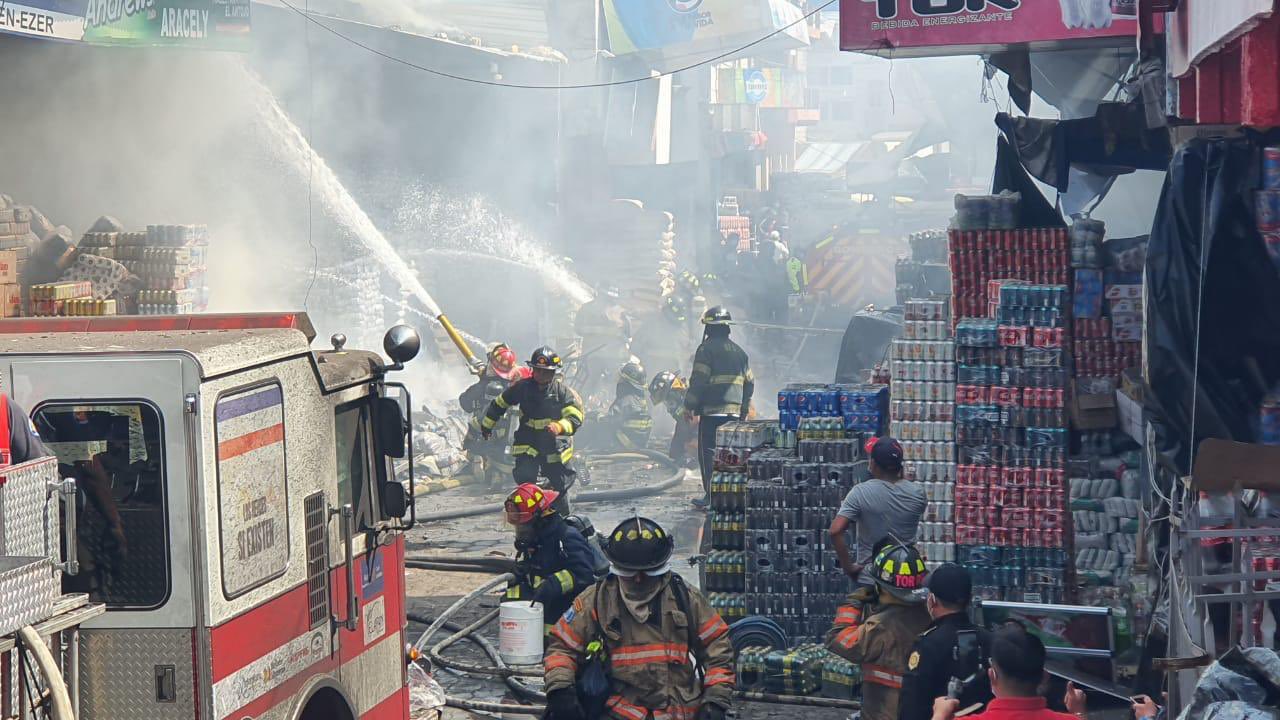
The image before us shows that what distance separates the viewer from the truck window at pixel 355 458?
5.96 metres

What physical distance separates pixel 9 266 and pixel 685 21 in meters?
33.2

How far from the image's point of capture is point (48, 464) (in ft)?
13.9

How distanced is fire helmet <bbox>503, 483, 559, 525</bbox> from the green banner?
12.1 m

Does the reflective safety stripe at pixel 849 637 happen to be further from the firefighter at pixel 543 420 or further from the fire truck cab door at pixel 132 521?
the firefighter at pixel 543 420

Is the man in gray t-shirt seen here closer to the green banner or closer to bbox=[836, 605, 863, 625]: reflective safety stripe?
bbox=[836, 605, 863, 625]: reflective safety stripe

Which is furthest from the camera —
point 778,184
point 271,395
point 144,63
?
point 778,184

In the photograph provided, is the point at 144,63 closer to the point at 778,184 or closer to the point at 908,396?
the point at 908,396

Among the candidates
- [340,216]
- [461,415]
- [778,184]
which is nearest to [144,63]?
[340,216]

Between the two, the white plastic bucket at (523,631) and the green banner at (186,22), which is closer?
the white plastic bucket at (523,631)

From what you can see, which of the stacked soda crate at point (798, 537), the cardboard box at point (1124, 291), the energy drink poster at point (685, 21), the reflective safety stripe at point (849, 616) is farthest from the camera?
the energy drink poster at point (685, 21)

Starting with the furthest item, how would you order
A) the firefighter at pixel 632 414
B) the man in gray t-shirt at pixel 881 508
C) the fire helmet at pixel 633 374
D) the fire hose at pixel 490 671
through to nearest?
1. the firefighter at pixel 632 414
2. the fire helmet at pixel 633 374
3. the fire hose at pixel 490 671
4. the man in gray t-shirt at pixel 881 508

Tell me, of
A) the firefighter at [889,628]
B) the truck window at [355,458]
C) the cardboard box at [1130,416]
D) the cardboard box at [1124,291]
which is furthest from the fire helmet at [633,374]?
the firefighter at [889,628]

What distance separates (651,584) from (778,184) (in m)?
40.1

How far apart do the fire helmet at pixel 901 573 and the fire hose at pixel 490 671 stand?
3022 millimetres
